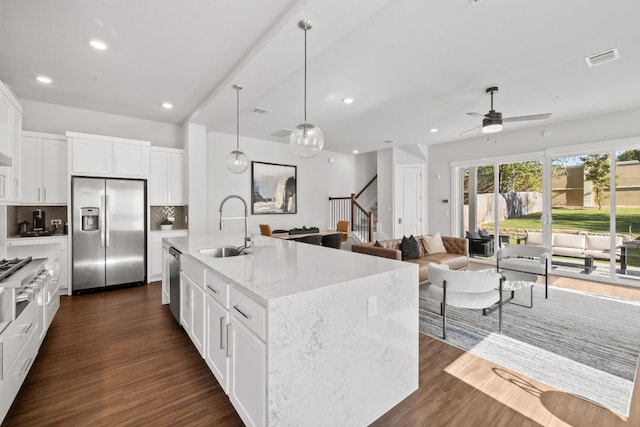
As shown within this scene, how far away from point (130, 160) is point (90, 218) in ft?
3.57

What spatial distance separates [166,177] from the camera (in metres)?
5.36

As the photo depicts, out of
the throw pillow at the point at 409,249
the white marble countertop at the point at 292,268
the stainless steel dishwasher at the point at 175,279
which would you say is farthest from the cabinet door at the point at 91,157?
the throw pillow at the point at 409,249

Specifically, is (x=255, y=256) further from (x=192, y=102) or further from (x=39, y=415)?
(x=192, y=102)

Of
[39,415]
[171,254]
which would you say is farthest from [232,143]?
[39,415]

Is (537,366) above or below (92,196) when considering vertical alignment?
below

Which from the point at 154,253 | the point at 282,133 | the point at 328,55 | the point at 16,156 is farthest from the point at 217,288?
the point at 282,133

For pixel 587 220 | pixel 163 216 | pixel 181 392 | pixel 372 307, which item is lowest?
pixel 181 392

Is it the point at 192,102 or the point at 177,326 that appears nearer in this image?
the point at 177,326

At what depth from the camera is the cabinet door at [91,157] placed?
173 inches

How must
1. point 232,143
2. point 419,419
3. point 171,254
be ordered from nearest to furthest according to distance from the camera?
point 419,419 < point 171,254 < point 232,143

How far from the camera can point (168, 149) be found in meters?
5.36

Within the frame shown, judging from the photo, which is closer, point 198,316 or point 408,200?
point 198,316

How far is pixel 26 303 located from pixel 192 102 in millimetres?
3464

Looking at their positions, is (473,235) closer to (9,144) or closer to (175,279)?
(175,279)
